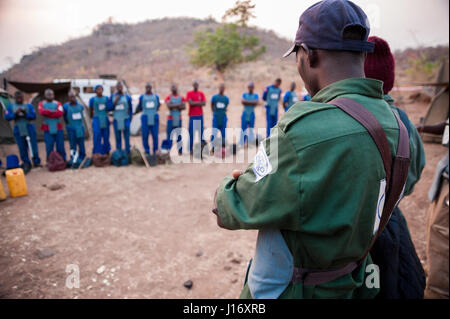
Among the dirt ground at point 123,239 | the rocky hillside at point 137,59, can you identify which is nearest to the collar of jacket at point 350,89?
the dirt ground at point 123,239

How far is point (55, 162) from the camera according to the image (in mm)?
6355

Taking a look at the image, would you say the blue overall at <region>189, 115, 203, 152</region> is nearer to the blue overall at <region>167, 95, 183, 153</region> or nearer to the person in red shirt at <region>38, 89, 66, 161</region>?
the blue overall at <region>167, 95, 183, 153</region>

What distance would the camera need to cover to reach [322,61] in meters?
0.98

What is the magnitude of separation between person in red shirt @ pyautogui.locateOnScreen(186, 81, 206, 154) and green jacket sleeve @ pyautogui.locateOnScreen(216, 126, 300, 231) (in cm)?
699

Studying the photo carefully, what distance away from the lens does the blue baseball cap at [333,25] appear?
2.97ft

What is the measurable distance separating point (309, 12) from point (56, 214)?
4.62m

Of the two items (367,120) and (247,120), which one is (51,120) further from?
(367,120)

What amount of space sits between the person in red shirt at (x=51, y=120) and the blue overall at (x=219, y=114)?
3975 millimetres

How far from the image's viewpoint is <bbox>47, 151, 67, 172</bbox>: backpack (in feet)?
20.8

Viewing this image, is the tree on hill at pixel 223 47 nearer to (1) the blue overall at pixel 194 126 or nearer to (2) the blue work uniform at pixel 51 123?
(1) the blue overall at pixel 194 126

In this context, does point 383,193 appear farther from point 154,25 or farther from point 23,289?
point 154,25

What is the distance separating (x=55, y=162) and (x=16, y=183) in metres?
1.70

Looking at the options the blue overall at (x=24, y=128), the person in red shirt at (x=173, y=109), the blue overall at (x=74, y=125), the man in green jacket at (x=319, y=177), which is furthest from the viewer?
the person in red shirt at (x=173, y=109)

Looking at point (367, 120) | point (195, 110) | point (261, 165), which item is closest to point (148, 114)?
point (195, 110)
